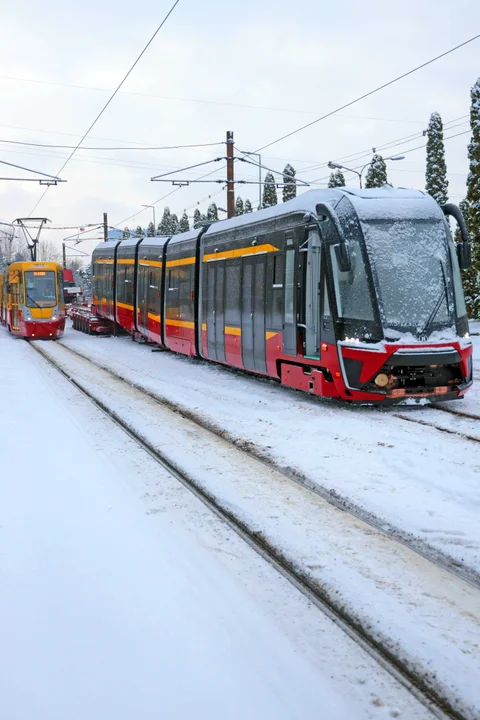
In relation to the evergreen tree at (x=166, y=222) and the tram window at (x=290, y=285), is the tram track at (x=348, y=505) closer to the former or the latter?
the tram window at (x=290, y=285)

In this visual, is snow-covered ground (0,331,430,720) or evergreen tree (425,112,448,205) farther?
evergreen tree (425,112,448,205)

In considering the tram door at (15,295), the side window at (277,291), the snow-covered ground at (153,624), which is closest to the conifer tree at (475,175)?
the tram door at (15,295)

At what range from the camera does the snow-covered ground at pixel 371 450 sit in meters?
5.46

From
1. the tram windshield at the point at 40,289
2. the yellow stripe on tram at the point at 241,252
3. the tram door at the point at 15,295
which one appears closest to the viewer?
the yellow stripe on tram at the point at 241,252

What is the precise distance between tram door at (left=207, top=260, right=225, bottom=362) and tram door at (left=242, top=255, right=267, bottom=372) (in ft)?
4.76

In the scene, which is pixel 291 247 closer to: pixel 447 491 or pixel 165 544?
pixel 447 491

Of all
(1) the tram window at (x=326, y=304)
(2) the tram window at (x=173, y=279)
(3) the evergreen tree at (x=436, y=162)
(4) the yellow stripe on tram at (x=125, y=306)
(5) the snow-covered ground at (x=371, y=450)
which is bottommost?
(5) the snow-covered ground at (x=371, y=450)

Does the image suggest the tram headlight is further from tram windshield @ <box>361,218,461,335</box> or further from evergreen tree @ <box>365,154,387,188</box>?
evergreen tree @ <box>365,154,387,188</box>

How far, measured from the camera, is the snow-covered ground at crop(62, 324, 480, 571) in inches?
215

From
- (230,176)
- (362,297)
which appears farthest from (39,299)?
(362,297)

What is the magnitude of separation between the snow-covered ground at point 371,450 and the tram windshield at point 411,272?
1352 mm

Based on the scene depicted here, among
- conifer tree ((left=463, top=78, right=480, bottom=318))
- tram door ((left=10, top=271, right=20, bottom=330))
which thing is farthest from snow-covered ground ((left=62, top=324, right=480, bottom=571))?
conifer tree ((left=463, top=78, right=480, bottom=318))

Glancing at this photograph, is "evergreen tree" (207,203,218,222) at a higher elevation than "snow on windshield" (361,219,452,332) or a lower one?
higher

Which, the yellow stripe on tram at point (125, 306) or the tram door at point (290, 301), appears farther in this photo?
the yellow stripe on tram at point (125, 306)
